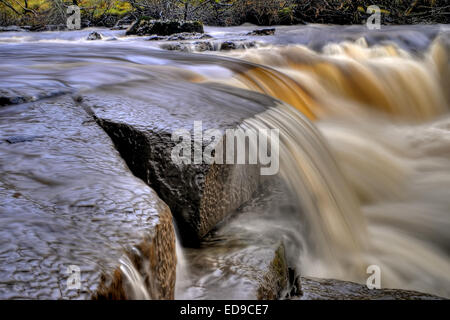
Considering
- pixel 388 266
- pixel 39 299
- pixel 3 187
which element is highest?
pixel 3 187

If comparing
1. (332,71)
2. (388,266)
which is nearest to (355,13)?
(332,71)

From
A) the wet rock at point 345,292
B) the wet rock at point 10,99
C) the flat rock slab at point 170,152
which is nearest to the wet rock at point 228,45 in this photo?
the flat rock slab at point 170,152

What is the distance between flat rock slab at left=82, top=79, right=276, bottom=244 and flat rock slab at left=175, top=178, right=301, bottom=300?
0.25 feet

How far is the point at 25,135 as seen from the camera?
161cm

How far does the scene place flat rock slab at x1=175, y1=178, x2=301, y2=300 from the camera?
4.62 feet

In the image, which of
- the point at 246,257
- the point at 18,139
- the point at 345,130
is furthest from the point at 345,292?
the point at 345,130

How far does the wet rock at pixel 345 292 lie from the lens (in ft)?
4.82

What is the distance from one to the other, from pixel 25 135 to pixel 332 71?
3.90 m

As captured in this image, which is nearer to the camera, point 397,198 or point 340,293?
point 340,293

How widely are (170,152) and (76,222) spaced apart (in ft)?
2.31

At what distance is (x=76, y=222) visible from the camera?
1.08 metres

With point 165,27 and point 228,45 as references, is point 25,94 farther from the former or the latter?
point 165,27

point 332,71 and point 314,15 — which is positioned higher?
point 314,15
